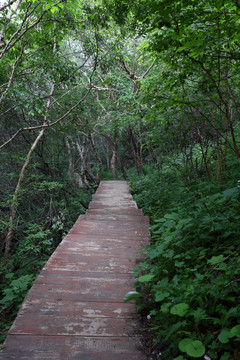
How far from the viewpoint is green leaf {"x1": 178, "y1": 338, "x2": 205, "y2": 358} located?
128cm

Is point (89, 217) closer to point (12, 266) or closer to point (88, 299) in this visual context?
point (12, 266)

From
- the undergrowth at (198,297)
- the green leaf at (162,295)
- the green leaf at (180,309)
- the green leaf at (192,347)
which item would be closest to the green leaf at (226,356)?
the undergrowth at (198,297)

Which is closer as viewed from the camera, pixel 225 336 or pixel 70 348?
pixel 225 336

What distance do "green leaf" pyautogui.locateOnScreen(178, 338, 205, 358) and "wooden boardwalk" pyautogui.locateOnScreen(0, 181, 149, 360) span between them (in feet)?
1.31

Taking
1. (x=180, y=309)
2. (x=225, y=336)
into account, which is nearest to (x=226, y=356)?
(x=225, y=336)

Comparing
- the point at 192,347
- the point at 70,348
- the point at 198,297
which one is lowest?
the point at 70,348

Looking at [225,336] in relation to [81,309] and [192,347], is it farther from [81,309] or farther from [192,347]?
[81,309]

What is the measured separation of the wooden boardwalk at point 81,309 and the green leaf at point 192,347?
1.31 ft

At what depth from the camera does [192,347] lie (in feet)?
4.38

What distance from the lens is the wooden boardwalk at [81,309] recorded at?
1602 mm

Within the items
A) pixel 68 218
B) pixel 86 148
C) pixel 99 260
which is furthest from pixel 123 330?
pixel 86 148

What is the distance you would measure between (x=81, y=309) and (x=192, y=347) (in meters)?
1.08

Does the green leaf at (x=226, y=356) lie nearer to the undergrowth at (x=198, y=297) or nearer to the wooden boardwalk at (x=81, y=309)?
the undergrowth at (x=198, y=297)

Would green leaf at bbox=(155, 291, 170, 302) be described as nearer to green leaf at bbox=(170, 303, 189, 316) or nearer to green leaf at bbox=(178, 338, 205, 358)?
green leaf at bbox=(170, 303, 189, 316)
